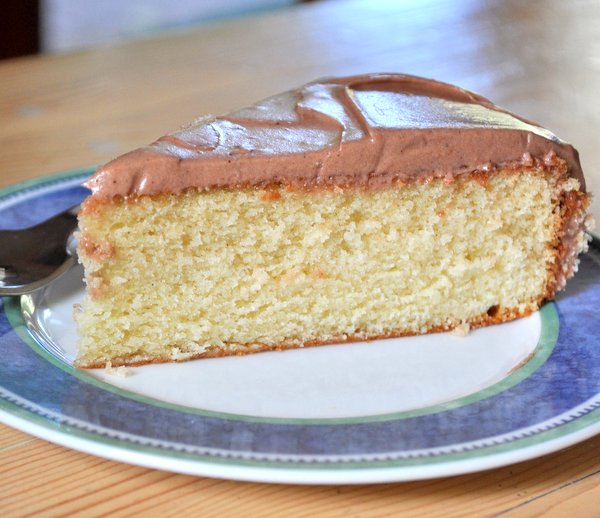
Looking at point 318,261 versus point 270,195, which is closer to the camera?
point 270,195

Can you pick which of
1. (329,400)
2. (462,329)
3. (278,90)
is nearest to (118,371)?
(329,400)

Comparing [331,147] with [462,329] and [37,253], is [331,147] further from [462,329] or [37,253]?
[37,253]

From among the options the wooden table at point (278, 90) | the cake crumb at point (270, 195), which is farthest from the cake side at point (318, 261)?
the wooden table at point (278, 90)

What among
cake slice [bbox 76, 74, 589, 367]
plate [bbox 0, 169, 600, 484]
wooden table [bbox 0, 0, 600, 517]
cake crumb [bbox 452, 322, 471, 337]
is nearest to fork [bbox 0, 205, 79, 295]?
plate [bbox 0, 169, 600, 484]

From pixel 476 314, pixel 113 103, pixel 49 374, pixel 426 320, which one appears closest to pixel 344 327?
pixel 426 320

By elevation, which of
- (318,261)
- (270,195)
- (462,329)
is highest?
(270,195)

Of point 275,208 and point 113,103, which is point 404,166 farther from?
point 113,103

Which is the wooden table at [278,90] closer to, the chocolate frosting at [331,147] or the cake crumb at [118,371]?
the cake crumb at [118,371]

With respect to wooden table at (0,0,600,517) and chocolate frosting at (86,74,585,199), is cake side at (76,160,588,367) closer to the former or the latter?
chocolate frosting at (86,74,585,199)
